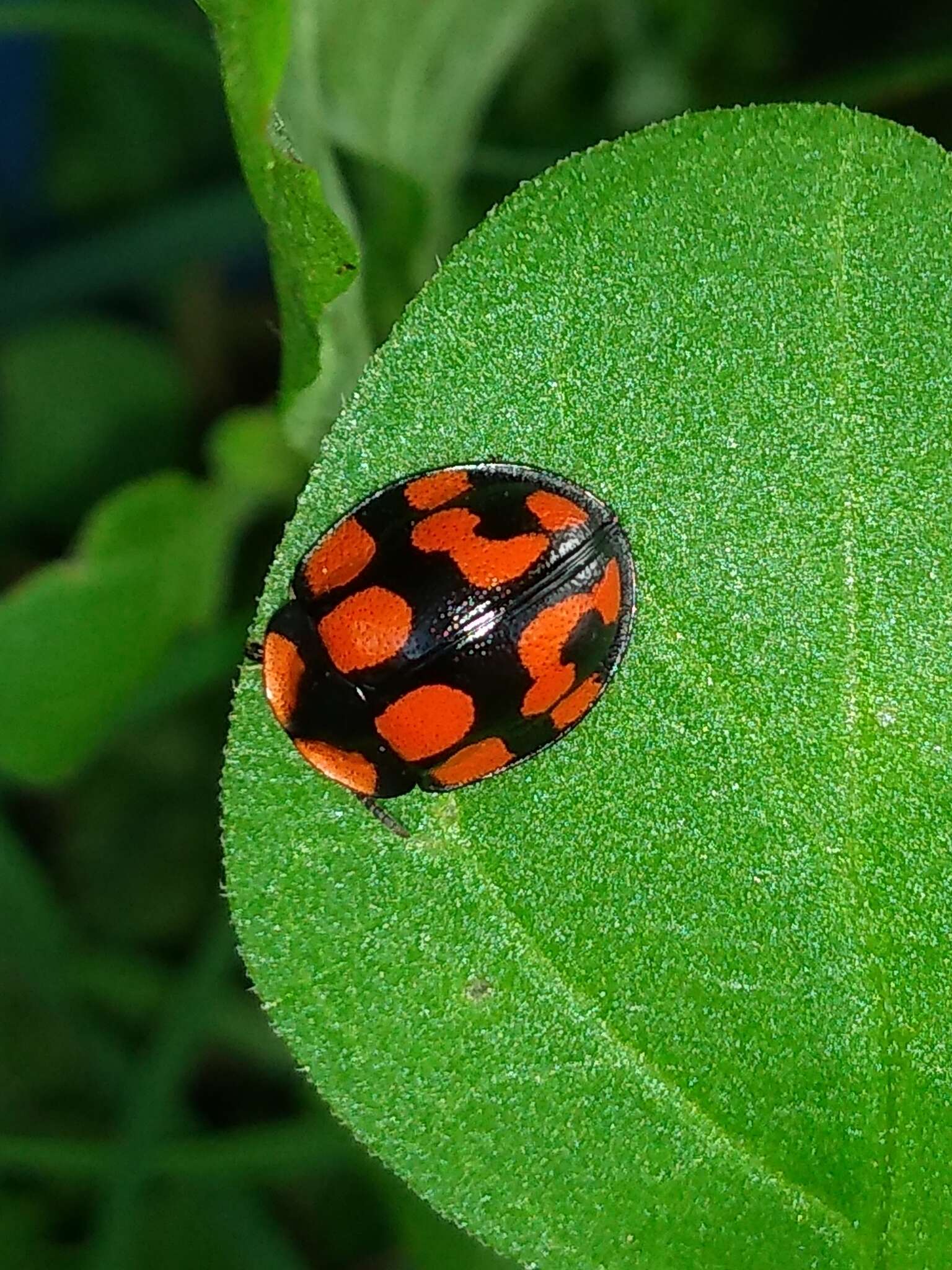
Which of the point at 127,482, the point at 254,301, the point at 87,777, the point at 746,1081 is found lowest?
the point at 87,777

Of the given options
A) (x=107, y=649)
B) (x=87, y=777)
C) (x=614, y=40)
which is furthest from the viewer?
(x=87, y=777)

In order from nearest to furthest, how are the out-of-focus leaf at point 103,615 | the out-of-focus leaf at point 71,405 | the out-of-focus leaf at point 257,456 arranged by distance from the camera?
the out-of-focus leaf at point 103,615
the out-of-focus leaf at point 257,456
the out-of-focus leaf at point 71,405

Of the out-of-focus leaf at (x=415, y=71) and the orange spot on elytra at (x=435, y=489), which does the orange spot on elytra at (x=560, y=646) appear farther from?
the out-of-focus leaf at (x=415, y=71)

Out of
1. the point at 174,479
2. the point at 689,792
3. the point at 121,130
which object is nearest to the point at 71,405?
the point at 121,130

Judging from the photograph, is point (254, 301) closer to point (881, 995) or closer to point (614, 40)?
point (614, 40)

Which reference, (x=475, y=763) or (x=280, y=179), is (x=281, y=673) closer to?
(x=475, y=763)

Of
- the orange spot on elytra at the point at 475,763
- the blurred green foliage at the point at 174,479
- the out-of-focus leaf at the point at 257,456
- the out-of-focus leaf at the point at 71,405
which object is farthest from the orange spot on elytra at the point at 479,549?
the out-of-focus leaf at the point at 71,405

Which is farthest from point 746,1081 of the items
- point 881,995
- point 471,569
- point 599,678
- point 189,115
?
point 189,115
